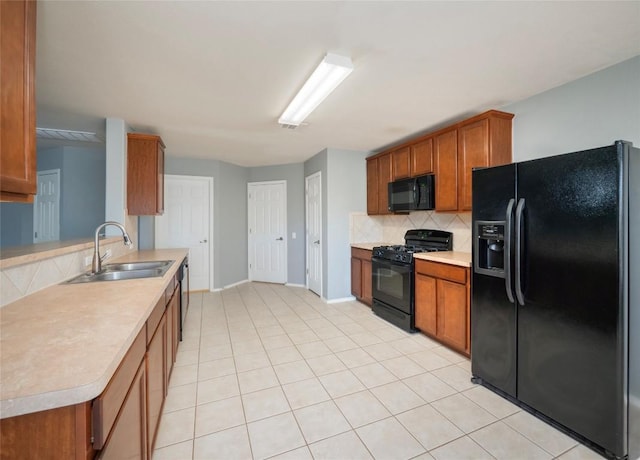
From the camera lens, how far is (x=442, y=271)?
275 centimetres

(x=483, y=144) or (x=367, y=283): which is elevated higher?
(x=483, y=144)

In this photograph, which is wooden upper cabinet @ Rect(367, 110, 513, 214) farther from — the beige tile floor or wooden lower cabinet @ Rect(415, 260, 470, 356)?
the beige tile floor

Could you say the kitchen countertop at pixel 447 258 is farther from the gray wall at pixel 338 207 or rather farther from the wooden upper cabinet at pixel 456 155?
the gray wall at pixel 338 207

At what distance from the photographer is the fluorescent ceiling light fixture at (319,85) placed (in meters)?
1.85

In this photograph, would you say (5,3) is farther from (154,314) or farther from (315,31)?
(154,314)

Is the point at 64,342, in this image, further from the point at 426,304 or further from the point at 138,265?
the point at 426,304

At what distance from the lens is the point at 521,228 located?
6.03ft

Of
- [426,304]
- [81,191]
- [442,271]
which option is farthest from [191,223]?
[442,271]

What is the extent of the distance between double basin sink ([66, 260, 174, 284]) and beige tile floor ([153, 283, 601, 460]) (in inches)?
34.1

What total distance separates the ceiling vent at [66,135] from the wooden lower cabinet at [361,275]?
3771 millimetres

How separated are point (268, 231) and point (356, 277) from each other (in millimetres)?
2124

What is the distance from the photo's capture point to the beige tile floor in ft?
5.18

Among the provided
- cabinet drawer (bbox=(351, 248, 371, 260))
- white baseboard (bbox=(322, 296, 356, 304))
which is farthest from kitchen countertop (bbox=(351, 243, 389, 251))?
white baseboard (bbox=(322, 296, 356, 304))

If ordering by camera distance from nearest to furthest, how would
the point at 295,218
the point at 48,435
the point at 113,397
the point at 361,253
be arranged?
1. the point at 48,435
2. the point at 113,397
3. the point at 361,253
4. the point at 295,218
